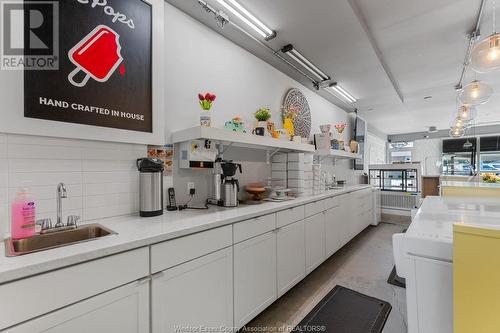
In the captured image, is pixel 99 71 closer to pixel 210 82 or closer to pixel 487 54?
pixel 210 82

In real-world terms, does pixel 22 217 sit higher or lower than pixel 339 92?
lower

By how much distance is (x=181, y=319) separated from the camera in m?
1.34

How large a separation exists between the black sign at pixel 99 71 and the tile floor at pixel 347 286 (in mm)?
2016

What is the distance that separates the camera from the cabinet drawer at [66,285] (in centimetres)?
83

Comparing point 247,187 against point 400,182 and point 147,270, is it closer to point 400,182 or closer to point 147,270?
point 147,270

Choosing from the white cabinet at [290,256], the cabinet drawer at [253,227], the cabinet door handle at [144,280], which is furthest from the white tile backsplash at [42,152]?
the white cabinet at [290,256]

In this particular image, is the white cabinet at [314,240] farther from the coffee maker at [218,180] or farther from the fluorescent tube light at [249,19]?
the fluorescent tube light at [249,19]

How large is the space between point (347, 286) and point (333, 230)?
0.82 meters

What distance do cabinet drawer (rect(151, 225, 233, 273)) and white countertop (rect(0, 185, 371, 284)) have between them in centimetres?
4

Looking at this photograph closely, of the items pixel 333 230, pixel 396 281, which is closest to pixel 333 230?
pixel 333 230

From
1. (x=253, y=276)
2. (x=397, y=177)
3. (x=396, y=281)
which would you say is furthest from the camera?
(x=397, y=177)

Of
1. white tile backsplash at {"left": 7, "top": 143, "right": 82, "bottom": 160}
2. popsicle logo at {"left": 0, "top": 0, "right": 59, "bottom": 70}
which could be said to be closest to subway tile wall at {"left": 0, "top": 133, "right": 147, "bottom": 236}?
white tile backsplash at {"left": 7, "top": 143, "right": 82, "bottom": 160}

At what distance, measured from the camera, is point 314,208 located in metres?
2.73

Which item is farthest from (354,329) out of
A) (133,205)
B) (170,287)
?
(133,205)
